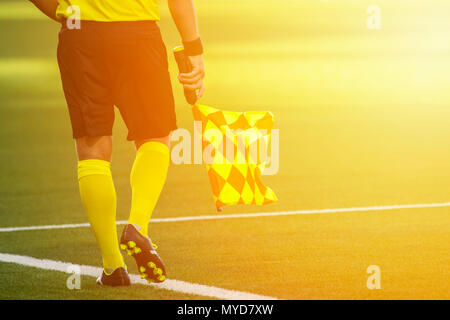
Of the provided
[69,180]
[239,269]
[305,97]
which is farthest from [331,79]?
[239,269]

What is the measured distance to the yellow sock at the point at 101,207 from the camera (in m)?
5.58

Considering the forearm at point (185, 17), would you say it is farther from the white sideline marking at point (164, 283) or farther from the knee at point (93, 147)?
the white sideline marking at point (164, 283)

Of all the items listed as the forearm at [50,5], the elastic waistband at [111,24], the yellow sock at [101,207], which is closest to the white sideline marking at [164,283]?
the yellow sock at [101,207]

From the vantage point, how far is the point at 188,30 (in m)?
5.77

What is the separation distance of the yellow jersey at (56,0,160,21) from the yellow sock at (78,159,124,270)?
0.70 meters

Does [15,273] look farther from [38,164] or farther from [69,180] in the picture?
[38,164]

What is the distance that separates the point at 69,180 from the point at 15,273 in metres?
4.72

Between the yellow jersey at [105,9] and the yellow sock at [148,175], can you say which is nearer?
the yellow jersey at [105,9]

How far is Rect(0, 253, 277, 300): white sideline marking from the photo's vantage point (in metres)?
5.32

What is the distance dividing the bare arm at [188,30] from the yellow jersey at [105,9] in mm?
149

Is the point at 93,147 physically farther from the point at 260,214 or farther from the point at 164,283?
the point at 260,214

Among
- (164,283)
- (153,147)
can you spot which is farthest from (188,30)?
(164,283)

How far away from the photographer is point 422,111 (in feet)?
59.4

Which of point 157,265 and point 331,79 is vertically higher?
point 157,265
